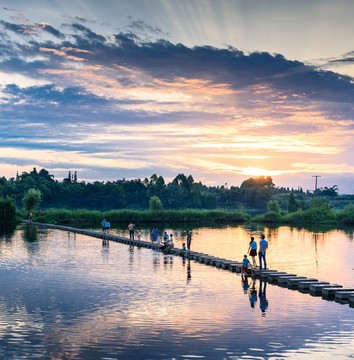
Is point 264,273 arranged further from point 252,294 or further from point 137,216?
point 137,216

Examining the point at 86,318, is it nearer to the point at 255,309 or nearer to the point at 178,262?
the point at 255,309

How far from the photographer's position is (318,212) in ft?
436

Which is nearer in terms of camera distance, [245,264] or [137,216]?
[245,264]

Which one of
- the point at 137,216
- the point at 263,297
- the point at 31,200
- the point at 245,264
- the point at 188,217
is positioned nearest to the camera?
the point at 263,297

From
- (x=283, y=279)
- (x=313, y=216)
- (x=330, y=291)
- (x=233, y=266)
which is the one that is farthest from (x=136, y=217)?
(x=330, y=291)

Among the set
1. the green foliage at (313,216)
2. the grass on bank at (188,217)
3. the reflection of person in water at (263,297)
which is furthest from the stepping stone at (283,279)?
the green foliage at (313,216)

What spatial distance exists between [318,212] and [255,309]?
114m

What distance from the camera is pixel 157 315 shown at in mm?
22688

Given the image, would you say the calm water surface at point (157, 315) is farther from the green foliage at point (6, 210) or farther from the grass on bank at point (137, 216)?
the grass on bank at point (137, 216)

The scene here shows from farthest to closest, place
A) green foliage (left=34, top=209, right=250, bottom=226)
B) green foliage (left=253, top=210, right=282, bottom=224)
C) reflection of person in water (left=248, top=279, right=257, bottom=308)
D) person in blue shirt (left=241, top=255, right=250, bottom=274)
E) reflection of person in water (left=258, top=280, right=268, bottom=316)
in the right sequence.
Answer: green foliage (left=253, top=210, right=282, bottom=224) < green foliage (left=34, top=209, right=250, bottom=226) < person in blue shirt (left=241, top=255, right=250, bottom=274) < reflection of person in water (left=248, top=279, right=257, bottom=308) < reflection of person in water (left=258, top=280, right=268, bottom=316)

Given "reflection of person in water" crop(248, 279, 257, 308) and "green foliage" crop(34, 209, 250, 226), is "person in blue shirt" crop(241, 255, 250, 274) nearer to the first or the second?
"reflection of person in water" crop(248, 279, 257, 308)

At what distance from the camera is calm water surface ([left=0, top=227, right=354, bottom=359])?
17.7 meters

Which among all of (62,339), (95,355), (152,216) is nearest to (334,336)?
(95,355)

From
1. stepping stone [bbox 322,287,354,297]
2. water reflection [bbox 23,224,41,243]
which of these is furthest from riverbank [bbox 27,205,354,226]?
stepping stone [bbox 322,287,354,297]
